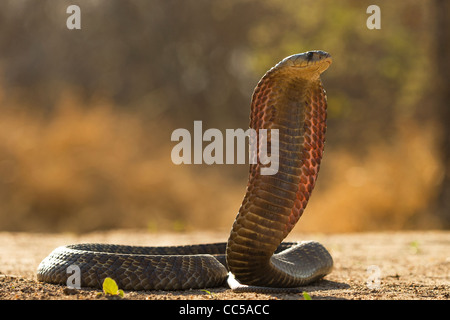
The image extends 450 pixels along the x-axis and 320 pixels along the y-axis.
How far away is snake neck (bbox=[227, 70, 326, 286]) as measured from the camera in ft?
15.2

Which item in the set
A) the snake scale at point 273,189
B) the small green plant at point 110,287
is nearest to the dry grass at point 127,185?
the snake scale at point 273,189

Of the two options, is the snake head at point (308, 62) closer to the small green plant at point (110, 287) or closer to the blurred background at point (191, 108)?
the small green plant at point (110, 287)

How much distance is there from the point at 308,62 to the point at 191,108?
2450 centimetres

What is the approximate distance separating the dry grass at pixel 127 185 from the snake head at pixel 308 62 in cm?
876

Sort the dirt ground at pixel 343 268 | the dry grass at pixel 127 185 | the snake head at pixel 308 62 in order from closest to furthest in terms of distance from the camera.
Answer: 1. the snake head at pixel 308 62
2. the dirt ground at pixel 343 268
3. the dry grass at pixel 127 185

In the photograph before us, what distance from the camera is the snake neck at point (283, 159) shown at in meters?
4.63

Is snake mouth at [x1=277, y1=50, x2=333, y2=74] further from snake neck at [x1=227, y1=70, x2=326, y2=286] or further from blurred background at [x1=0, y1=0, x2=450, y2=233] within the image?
blurred background at [x1=0, y1=0, x2=450, y2=233]

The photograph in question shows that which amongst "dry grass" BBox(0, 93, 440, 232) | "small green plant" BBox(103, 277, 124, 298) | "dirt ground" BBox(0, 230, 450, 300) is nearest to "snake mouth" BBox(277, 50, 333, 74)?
"dirt ground" BBox(0, 230, 450, 300)

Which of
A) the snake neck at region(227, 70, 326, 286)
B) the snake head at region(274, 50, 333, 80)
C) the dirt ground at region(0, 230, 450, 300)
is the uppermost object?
the snake head at region(274, 50, 333, 80)

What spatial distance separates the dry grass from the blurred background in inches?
A: 1.2

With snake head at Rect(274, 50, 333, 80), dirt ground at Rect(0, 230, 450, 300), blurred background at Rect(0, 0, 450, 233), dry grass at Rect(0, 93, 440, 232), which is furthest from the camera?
blurred background at Rect(0, 0, 450, 233)

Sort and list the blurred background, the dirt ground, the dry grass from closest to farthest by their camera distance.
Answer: the dirt ground < the dry grass < the blurred background
